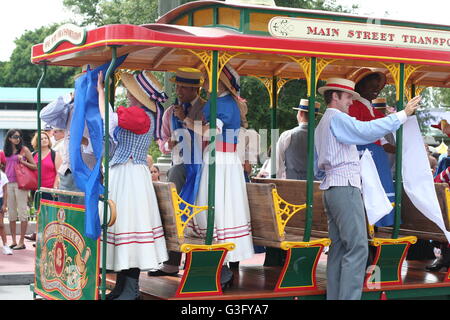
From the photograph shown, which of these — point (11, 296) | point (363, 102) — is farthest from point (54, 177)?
point (363, 102)

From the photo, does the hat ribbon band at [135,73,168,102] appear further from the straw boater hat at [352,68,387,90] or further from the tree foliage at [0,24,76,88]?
the tree foliage at [0,24,76,88]

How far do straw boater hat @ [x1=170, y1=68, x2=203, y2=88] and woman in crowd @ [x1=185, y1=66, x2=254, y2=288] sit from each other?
1.77 ft

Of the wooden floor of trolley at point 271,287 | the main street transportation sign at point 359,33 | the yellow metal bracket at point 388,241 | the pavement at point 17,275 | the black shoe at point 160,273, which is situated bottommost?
the pavement at point 17,275

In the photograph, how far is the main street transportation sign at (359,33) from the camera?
7195 mm

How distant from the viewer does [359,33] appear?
752 centimetres

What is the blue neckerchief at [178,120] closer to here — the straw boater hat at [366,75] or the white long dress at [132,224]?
the white long dress at [132,224]

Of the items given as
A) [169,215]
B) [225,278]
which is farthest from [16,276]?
[169,215]

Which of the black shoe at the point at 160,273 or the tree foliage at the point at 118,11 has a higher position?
the tree foliage at the point at 118,11

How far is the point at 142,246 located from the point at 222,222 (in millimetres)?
766

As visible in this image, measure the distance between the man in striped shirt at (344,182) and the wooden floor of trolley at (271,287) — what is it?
32 centimetres

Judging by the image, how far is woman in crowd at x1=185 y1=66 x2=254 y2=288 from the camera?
7203 mm

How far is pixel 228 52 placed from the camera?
6918mm

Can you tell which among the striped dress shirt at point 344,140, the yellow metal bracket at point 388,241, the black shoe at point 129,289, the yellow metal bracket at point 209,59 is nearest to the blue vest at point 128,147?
the yellow metal bracket at point 209,59
